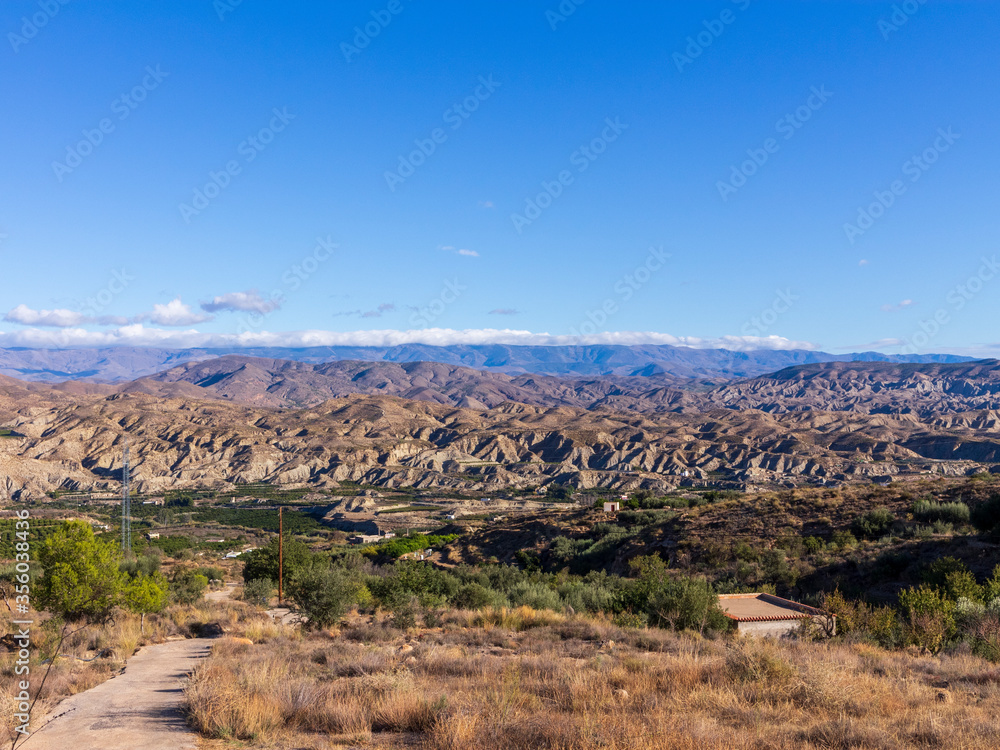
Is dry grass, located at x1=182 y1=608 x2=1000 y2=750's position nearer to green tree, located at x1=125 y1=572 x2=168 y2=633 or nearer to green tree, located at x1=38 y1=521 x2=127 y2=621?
green tree, located at x1=38 y1=521 x2=127 y2=621

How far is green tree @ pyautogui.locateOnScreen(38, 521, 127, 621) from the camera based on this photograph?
15422mm

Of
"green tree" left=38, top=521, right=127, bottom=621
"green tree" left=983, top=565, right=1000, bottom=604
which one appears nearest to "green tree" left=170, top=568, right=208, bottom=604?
"green tree" left=38, top=521, right=127, bottom=621

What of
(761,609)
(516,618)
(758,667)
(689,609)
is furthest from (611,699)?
(761,609)

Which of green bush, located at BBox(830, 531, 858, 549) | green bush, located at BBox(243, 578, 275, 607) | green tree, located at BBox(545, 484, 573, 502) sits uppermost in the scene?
green bush, located at BBox(830, 531, 858, 549)

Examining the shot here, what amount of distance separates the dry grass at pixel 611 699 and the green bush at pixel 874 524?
64.8 feet

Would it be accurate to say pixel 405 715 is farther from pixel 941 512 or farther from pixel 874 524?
pixel 941 512

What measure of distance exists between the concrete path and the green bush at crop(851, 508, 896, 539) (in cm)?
2906

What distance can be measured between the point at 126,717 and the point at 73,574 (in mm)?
7629

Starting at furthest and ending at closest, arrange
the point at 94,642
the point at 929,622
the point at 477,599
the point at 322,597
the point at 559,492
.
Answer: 1. the point at 559,492
2. the point at 477,599
3. the point at 322,597
4. the point at 94,642
5. the point at 929,622

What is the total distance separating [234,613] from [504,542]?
102 ft

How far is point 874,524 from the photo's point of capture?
31.0 meters

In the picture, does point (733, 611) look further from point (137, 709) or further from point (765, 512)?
point (765, 512)

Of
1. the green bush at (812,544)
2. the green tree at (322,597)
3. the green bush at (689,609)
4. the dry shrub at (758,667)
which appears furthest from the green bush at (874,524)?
the green tree at (322,597)

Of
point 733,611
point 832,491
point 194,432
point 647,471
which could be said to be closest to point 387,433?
point 194,432
